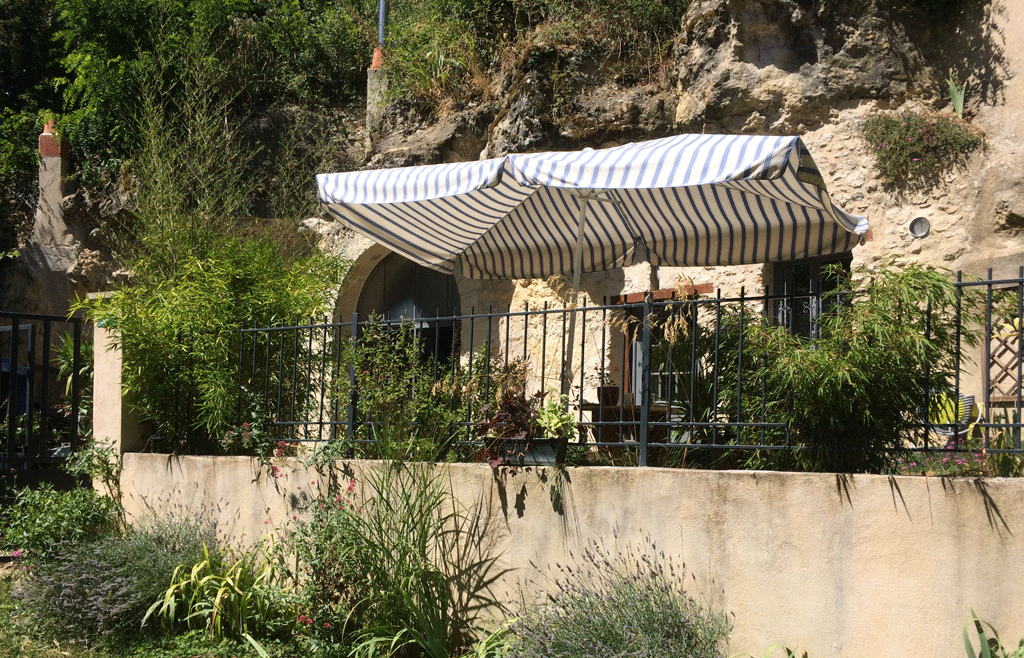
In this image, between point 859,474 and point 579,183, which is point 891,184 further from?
point 859,474

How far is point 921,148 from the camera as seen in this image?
7691 millimetres

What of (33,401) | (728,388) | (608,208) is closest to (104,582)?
(33,401)

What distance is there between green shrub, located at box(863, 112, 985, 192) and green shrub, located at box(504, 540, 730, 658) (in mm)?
5183

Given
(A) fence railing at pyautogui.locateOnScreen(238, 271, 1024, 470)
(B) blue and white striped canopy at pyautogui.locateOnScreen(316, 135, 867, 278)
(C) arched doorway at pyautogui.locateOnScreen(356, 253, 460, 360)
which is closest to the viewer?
(A) fence railing at pyautogui.locateOnScreen(238, 271, 1024, 470)

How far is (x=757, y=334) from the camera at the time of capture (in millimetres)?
4082

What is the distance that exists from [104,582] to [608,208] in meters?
3.84

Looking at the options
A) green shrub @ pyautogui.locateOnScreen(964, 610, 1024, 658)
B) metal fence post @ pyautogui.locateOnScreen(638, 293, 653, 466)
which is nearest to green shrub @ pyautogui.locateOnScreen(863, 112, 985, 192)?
metal fence post @ pyautogui.locateOnScreen(638, 293, 653, 466)

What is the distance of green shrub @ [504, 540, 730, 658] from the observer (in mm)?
3625

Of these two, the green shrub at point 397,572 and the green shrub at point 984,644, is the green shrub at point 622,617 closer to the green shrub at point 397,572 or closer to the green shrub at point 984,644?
the green shrub at point 397,572

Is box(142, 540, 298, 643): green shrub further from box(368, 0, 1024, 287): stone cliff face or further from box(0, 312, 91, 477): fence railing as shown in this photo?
box(368, 0, 1024, 287): stone cliff face

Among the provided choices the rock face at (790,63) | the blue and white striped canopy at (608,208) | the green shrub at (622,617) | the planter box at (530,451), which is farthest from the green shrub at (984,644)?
the rock face at (790,63)

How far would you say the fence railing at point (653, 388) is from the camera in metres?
3.80

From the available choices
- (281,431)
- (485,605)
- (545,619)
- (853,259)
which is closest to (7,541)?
(281,431)

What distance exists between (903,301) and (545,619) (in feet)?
6.53
